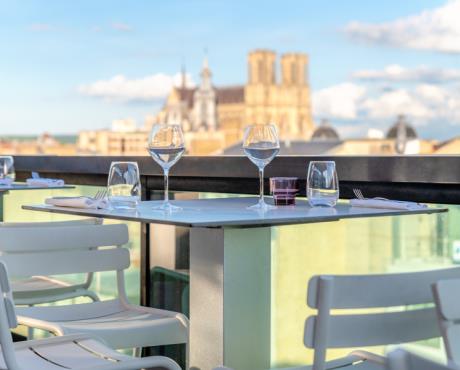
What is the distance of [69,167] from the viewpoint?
3068 millimetres

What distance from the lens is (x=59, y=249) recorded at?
167 cm

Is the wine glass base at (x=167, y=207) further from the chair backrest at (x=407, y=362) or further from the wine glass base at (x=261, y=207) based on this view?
the chair backrest at (x=407, y=362)

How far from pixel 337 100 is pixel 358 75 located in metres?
2.38

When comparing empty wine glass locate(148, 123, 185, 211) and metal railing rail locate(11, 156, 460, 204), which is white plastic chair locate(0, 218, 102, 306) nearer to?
metal railing rail locate(11, 156, 460, 204)

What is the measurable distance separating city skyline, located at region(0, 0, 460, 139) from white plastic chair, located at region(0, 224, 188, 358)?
174 feet

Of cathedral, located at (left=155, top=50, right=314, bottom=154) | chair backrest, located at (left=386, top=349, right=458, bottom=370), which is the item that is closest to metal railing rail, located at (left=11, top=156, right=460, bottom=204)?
chair backrest, located at (left=386, top=349, right=458, bottom=370)

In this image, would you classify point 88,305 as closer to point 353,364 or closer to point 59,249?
point 59,249

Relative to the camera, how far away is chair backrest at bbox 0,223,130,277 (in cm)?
161

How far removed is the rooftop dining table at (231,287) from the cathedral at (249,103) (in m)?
66.5

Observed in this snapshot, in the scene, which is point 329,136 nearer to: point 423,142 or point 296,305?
point 423,142

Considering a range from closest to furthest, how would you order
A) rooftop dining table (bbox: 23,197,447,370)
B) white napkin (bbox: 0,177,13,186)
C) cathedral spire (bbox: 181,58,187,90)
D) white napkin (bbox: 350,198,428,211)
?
rooftop dining table (bbox: 23,197,447,370) → white napkin (bbox: 350,198,428,211) → white napkin (bbox: 0,177,13,186) → cathedral spire (bbox: 181,58,187,90)

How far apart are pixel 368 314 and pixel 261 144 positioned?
0.61m


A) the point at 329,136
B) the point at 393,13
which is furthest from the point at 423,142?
the point at 393,13

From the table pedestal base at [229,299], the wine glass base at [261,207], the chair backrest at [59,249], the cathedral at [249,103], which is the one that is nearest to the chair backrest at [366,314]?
the table pedestal base at [229,299]
